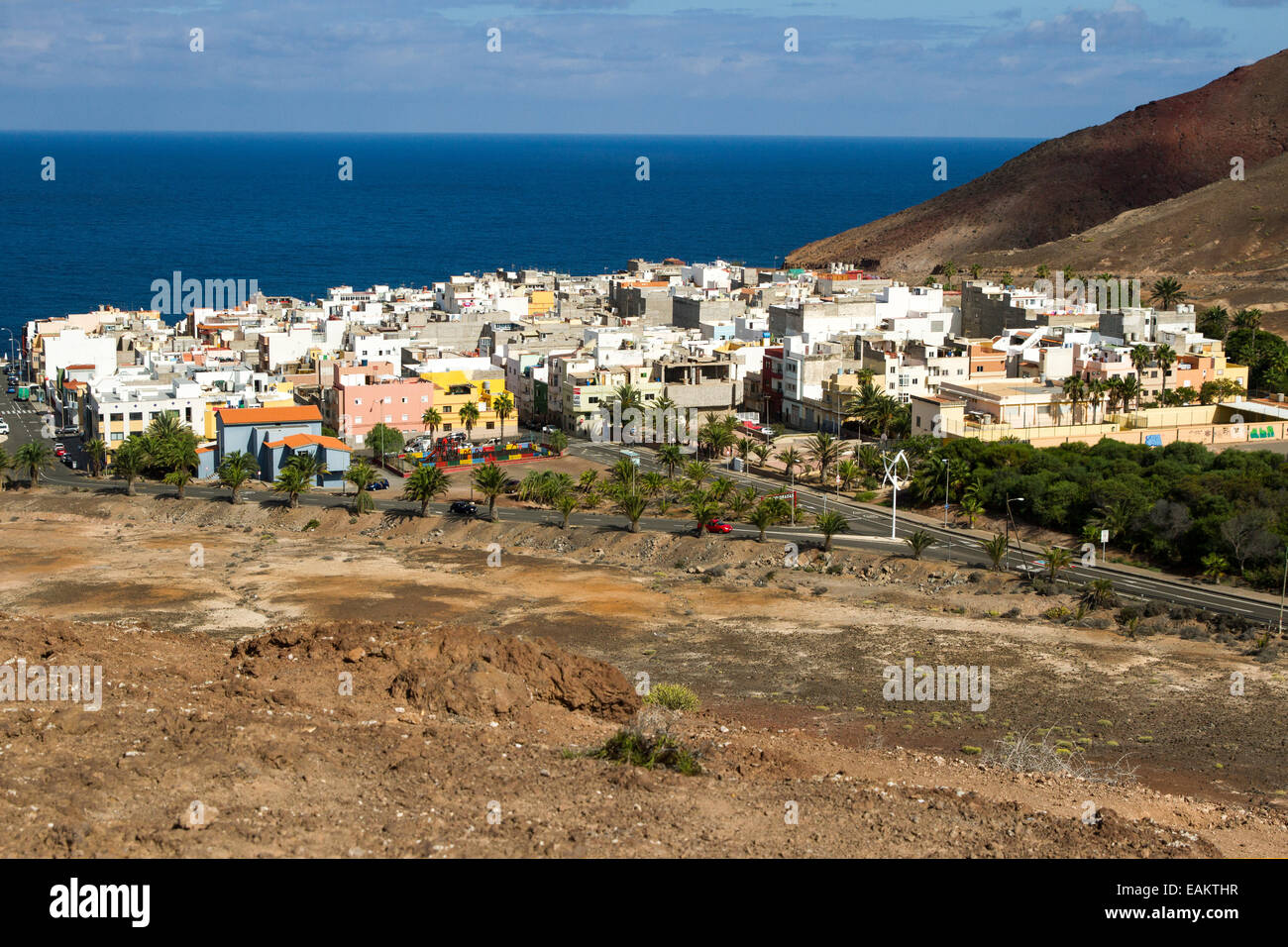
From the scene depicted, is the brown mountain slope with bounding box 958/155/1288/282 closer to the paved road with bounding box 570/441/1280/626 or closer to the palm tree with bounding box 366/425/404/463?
the paved road with bounding box 570/441/1280/626

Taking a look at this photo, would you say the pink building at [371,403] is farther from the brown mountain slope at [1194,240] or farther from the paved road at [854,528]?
the brown mountain slope at [1194,240]

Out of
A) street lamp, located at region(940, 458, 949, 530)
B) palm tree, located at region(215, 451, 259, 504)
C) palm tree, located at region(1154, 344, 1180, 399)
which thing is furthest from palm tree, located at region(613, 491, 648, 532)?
palm tree, located at region(1154, 344, 1180, 399)

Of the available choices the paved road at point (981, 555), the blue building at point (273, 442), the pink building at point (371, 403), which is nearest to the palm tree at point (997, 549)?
the paved road at point (981, 555)

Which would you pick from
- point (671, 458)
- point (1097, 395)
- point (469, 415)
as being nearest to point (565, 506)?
point (671, 458)

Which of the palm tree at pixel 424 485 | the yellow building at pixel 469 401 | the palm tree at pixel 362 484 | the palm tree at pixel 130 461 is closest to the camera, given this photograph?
the palm tree at pixel 424 485
